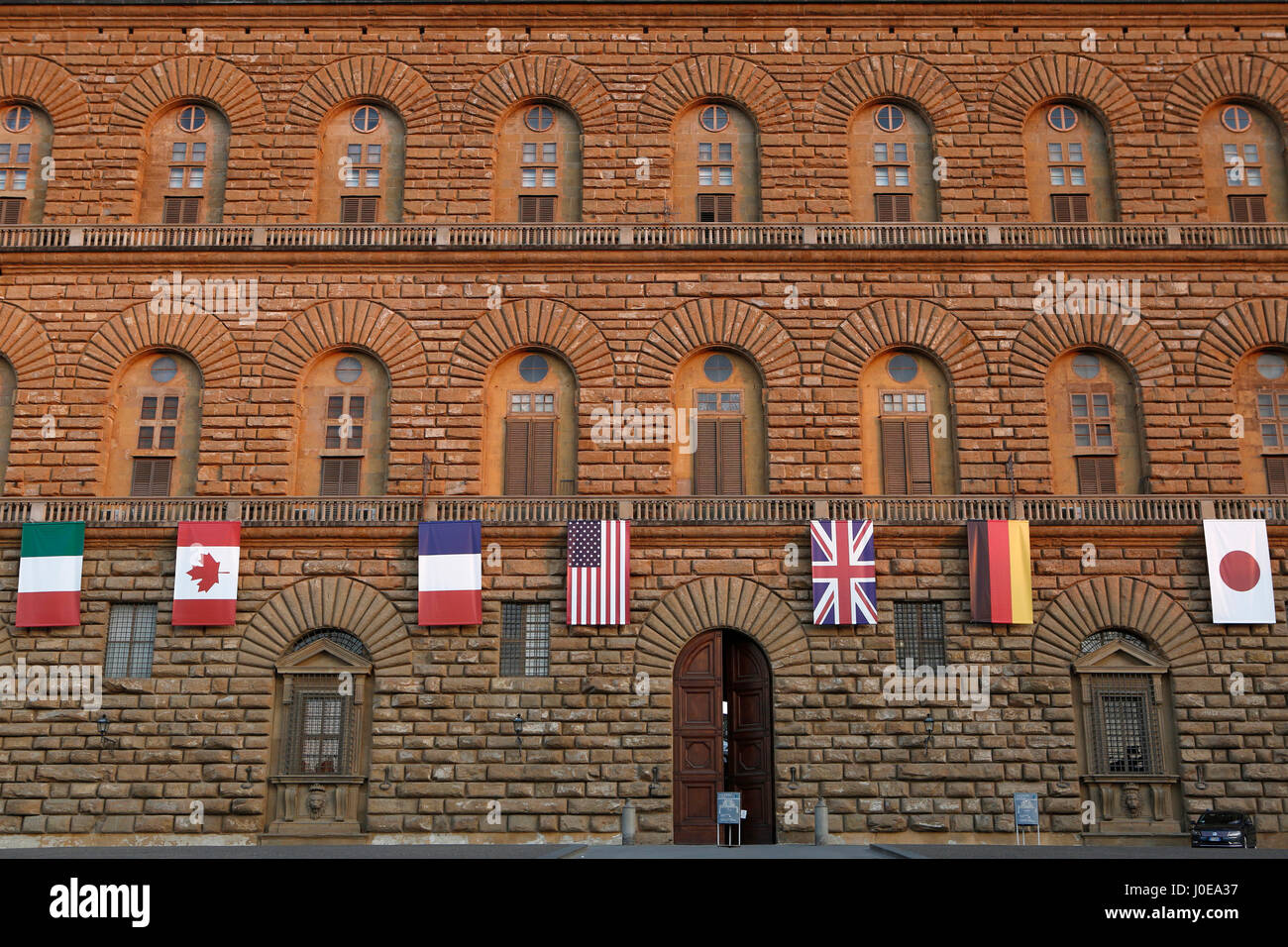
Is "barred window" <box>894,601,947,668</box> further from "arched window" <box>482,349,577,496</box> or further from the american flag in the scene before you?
"arched window" <box>482,349,577,496</box>

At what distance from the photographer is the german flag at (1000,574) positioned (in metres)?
27.4

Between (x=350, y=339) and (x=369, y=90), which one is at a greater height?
(x=369, y=90)

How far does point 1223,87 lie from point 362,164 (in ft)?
76.7

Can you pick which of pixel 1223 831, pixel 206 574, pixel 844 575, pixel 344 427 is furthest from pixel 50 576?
pixel 1223 831

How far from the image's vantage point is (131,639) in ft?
92.3

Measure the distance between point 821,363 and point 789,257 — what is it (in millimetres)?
2892

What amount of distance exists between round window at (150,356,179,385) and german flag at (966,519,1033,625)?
807 inches

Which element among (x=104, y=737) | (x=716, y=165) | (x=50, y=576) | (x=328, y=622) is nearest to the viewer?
(x=104, y=737)

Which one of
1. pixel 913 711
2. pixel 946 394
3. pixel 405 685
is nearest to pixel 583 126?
pixel 946 394

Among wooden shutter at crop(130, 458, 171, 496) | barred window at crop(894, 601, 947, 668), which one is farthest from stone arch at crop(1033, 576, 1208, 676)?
wooden shutter at crop(130, 458, 171, 496)

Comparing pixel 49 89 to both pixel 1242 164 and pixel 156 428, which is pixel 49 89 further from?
pixel 1242 164

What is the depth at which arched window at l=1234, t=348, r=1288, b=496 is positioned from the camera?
29.1 m

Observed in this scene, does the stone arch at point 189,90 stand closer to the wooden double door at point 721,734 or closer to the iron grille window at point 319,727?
the iron grille window at point 319,727

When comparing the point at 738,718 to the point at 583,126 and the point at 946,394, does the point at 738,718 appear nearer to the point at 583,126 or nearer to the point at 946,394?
the point at 946,394
